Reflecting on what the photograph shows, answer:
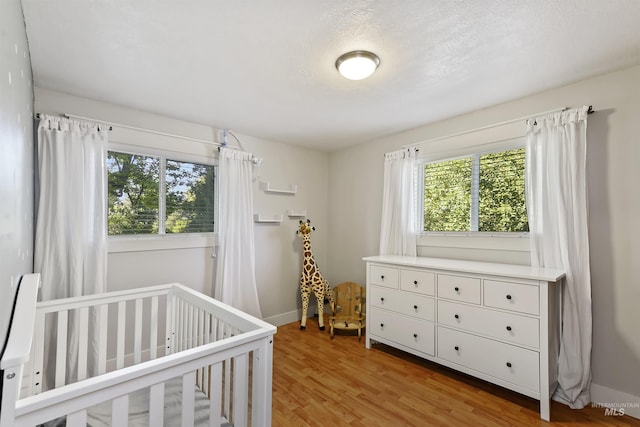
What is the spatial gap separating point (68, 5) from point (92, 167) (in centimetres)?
125

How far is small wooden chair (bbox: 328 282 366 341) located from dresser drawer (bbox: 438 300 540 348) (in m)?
1.05

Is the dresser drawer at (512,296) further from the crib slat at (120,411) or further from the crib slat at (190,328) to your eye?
the crib slat at (120,411)

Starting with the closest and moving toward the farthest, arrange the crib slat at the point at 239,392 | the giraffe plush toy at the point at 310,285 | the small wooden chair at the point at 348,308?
the crib slat at the point at 239,392, the small wooden chair at the point at 348,308, the giraffe plush toy at the point at 310,285

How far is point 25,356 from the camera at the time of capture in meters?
0.82

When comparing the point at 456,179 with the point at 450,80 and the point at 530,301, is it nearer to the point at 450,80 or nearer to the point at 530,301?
the point at 450,80

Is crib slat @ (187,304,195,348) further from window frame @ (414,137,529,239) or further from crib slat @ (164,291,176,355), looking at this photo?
window frame @ (414,137,529,239)

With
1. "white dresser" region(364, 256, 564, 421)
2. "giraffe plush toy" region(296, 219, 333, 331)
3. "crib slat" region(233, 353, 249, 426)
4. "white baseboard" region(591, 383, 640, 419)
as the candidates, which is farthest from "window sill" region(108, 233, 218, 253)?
"white baseboard" region(591, 383, 640, 419)

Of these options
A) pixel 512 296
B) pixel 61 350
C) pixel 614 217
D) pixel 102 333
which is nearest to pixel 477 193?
pixel 614 217

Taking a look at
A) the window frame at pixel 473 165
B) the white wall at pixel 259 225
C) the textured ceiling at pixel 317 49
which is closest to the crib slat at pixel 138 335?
the white wall at pixel 259 225

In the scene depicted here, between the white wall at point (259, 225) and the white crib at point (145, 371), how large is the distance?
549 millimetres

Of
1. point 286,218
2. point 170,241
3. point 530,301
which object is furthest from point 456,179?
point 170,241

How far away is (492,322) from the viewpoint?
2100 millimetres

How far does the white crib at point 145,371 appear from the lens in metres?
0.81

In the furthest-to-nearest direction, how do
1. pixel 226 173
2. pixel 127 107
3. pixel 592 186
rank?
pixel 226 173
pixel 127 107
pixel 592 186
